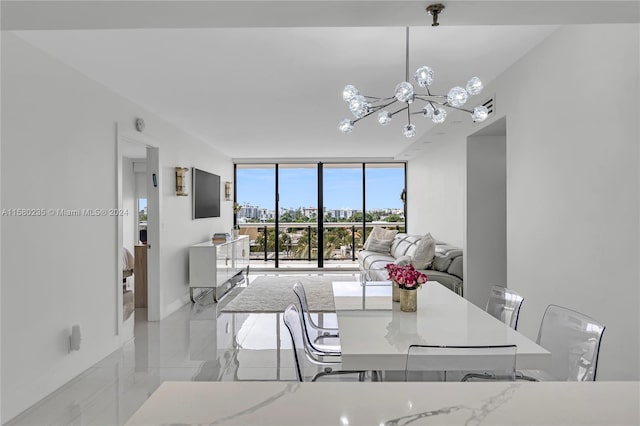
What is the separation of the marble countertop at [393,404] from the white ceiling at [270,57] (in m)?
1.47

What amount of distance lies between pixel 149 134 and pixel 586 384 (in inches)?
183

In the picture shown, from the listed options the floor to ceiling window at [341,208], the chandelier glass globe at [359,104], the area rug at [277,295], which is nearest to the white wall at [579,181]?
the chandelier glass globe at [359,104]

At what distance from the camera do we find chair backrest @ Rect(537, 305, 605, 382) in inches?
71.4

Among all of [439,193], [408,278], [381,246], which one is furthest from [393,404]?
[381,246]

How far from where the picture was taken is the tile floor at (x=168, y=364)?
2.63 m

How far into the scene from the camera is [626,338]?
2135mm

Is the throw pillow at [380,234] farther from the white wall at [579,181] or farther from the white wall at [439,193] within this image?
the white wall at [579,181]

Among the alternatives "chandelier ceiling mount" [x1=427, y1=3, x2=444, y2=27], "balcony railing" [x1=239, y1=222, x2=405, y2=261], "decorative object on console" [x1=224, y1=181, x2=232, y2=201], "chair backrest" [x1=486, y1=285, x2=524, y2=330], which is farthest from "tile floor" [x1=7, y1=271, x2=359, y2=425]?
"balcony railing" [x1=239, y1=222, x2=405, y2=261]

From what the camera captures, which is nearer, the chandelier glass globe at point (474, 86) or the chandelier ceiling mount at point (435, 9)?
the chandelier ceiling mount at point (435, 9)

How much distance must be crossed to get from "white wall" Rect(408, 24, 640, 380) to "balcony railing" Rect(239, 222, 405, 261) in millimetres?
5916

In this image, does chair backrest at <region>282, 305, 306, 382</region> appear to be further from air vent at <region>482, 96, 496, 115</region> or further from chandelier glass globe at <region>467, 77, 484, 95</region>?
air vent at <region>482, 96, 496, 115</region>

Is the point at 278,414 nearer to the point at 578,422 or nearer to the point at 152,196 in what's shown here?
the point at 578,422

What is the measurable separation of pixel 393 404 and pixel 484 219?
167 inches

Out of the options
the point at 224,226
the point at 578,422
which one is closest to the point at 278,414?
the point at 578,422
